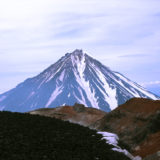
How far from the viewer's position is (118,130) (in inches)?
1774

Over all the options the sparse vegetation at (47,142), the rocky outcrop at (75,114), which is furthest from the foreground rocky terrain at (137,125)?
the rocky outcrop at (75,114)

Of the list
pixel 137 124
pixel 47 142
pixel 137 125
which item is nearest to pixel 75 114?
pixel 137 124

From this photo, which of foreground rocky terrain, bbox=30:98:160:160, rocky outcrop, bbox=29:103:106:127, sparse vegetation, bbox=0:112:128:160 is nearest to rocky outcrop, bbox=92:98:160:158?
foreground rocky terrain, bbox=30:98:160:160

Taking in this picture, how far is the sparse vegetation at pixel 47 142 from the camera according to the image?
21891mm

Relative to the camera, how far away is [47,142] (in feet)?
81.4

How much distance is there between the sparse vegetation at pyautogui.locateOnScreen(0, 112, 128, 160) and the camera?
21.9m

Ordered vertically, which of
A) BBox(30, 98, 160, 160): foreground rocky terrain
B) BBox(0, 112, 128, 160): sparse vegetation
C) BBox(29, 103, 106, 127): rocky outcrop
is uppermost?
BBox(0, 112, 128, 160): sparse vegetation

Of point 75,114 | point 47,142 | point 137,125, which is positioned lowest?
point 75,114

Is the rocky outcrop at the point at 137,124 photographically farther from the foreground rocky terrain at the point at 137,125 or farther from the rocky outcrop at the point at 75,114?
the rocky outcrop at the point at 75,114

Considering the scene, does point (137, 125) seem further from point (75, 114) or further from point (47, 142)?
point (75, 114)

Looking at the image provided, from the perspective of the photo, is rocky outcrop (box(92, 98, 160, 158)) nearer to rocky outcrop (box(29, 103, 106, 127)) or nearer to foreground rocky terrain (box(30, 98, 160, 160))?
foreground rocky terrain (box(30, 98, 160, 160))

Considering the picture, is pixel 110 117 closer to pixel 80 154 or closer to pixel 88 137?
pixel 88 137

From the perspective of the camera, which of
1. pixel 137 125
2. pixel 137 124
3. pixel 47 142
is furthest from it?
pixel 137 124

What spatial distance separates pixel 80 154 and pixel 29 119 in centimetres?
1046
